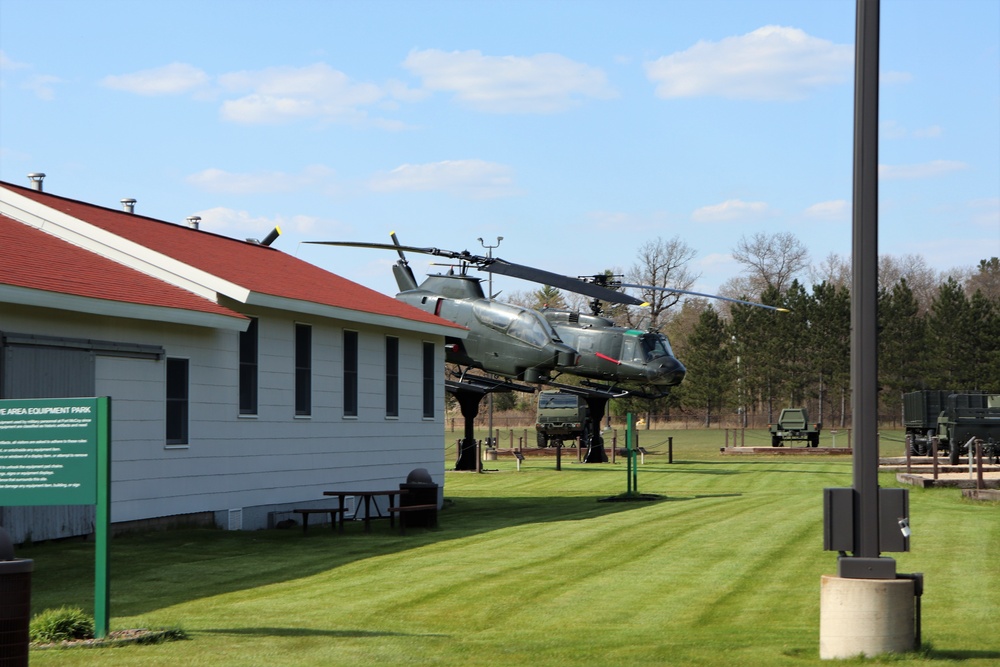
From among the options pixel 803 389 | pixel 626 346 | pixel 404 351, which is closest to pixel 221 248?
pixel 404 351

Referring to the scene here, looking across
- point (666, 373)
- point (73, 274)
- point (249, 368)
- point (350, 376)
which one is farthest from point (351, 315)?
point (666, 373)

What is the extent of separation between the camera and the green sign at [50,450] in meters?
9.25

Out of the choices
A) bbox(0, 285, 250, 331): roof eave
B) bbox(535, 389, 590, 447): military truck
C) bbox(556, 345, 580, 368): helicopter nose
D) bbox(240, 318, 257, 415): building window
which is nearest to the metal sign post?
bbox(0, 285, 250, 331): roof eave

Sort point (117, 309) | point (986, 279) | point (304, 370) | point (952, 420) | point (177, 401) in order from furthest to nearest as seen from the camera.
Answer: point (986, 279) < point (952, 420) < point (304, 370) < point (177, 401) < point (117, 309)

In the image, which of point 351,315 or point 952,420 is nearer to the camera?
point 351,315

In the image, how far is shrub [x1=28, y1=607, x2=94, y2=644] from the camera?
383 inches

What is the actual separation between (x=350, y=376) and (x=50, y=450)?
14.0 metres

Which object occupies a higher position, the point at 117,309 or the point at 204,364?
the point at 117,309

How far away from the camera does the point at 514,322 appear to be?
3956cm

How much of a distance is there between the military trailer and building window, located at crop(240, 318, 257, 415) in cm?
1893

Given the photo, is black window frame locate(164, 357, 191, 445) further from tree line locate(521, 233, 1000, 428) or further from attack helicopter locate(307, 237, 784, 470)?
tree line locate(521, 233, 1000, 428)

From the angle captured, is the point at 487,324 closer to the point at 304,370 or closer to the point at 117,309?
the point at 304,370

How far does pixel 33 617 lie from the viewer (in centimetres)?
1105

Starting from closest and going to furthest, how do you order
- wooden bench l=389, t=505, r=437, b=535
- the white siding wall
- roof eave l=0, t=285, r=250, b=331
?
roof eave l=0, t=285, r=250, b=331
the white siding wall
wooden bench l=389, t=505, r=437, b=535
